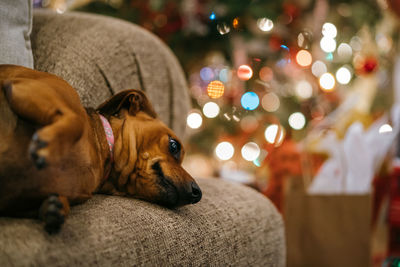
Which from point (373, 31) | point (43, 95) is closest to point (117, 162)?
point (43, 95)

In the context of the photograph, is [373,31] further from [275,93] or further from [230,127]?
[230,127]

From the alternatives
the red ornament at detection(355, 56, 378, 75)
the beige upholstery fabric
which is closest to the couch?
the beige upholstery fabric

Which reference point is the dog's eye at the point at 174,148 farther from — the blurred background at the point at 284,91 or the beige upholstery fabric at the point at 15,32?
the blurred background at the point at 284,91

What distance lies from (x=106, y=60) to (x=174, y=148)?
1.31ft

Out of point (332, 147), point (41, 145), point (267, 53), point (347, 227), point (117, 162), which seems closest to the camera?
point (41, 145)

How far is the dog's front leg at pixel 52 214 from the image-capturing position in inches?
27.5

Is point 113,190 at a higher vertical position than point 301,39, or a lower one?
lower

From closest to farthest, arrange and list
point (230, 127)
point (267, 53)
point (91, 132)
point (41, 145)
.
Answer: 1. point (41, 145)
2. point (91, 132)
3. point (267, 53)
4. point (230, 127)

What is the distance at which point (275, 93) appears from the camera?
8.20ft

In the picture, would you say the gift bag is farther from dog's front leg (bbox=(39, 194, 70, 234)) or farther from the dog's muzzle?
dog's front leg (bbox=(39, 194, 70, 234))

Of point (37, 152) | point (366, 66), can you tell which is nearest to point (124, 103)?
point (37, 152)

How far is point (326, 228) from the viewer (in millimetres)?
1926

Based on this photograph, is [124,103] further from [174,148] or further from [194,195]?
[194,195]

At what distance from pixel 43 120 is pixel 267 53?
1.87 metres
